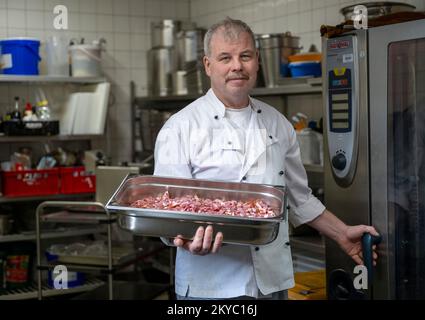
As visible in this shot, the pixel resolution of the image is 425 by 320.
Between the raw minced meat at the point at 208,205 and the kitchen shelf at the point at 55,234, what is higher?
the raw minced meat at the point at 208,205

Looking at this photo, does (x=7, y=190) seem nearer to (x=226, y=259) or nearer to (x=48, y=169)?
(x=48, y=169)

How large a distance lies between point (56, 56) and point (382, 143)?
1.45 m

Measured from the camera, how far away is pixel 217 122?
5.72 ft

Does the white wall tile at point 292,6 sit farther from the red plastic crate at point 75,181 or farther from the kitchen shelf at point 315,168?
the red plastic crate at point 75,181

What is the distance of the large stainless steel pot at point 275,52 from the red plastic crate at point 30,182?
133 centimetres

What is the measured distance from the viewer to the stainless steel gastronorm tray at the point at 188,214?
4.89ft

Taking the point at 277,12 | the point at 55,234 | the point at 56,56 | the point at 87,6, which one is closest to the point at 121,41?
the point at 87,6

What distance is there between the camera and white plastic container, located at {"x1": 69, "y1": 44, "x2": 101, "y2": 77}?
3332 millimetres

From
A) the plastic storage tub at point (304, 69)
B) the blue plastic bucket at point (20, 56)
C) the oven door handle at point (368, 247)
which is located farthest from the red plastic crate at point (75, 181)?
the oven door handle at point (368, 247)

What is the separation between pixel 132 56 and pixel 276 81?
630mm

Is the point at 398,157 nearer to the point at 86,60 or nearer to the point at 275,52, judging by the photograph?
the point at 275,52

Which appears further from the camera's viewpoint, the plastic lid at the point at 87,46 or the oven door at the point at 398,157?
the plastic lid at the point at 87,46

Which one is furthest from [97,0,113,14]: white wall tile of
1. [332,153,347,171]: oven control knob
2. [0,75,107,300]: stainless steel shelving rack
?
[332,153,347,171]: oven control knob

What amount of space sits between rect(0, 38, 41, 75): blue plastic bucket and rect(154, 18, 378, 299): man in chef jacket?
75cm
